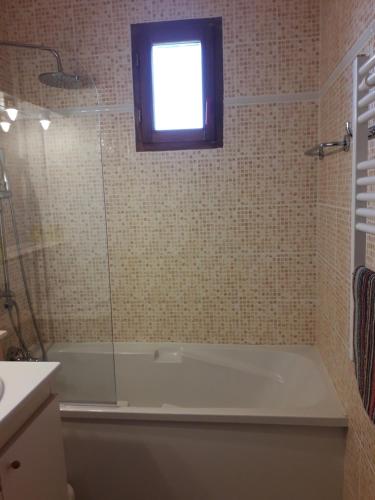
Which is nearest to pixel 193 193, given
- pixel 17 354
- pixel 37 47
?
pixel 37 47

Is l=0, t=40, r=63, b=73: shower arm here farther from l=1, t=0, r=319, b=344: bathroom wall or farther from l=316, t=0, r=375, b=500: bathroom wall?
l=316, t=0, r=375, b=500: bathroom wall

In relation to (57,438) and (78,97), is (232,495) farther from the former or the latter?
(78,97)

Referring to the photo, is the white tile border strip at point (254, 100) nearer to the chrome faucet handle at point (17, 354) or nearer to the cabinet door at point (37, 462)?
the chrome faucet handle at point (17, 354)

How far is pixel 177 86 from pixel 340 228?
1248 mm

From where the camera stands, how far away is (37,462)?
1149mm

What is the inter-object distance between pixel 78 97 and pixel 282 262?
4.94 feet

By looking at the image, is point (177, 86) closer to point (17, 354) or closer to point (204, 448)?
point (17, 354)

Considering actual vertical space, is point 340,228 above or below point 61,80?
below

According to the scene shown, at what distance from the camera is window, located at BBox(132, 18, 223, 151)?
2.12 m


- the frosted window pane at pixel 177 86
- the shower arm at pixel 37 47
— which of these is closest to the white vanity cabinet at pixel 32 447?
the frosted window pane at pixel 177 86

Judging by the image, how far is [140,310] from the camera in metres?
2.41

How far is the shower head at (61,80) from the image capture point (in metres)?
2.14

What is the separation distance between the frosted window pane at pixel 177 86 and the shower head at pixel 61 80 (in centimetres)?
44

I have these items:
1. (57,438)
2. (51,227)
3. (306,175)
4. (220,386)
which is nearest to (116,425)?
(57,438)
